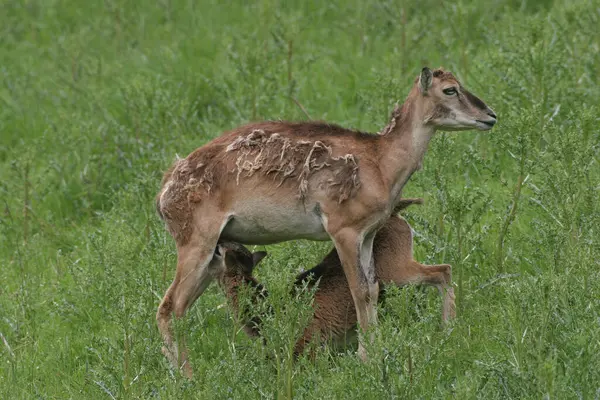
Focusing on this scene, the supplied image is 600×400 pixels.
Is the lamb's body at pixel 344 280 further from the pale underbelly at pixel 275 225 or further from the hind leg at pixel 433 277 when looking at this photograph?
the pale underbelly at pixel 275 225

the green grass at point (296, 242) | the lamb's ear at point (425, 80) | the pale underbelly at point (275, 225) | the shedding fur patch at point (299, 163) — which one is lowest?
the green grass at point (296, 242)

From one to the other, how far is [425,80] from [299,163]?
1069 mm

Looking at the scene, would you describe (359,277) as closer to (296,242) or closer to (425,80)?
(425,80)

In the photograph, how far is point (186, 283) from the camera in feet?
31.5

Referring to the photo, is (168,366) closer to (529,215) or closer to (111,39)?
(529,215)

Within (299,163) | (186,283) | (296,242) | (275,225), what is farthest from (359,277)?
(296,242)

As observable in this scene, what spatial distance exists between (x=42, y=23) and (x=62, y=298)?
7.81 meters

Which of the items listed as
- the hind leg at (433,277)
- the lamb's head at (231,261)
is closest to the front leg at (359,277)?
the hind leg at (433,277)

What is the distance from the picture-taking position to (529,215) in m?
11.3

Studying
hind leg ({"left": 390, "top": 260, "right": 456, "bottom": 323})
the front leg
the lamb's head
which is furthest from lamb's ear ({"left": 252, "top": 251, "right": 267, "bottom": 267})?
hind leg ({"left": 390, "top": 260, "right": 456, "bottom": 323})

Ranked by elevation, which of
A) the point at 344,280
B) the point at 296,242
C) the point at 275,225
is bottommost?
the point at 296,242

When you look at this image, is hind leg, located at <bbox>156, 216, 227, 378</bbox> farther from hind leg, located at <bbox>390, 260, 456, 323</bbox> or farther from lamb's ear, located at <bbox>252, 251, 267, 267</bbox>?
hind leg, located at <bbox>390, 260, 456, 323</bbox>

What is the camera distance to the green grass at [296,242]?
337 inches

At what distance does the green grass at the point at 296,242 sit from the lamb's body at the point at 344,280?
0.18 meters
